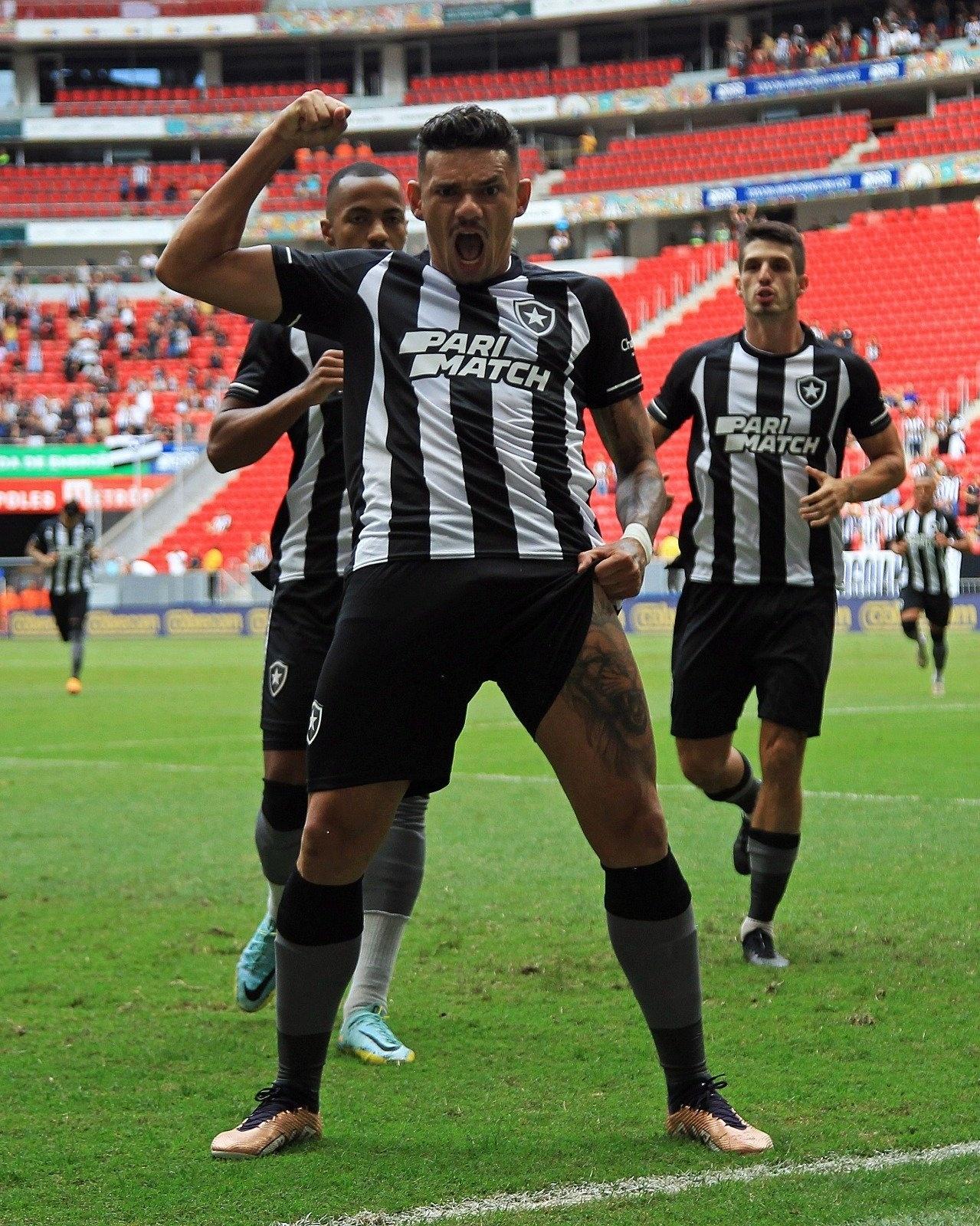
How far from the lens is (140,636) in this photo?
35.0 m

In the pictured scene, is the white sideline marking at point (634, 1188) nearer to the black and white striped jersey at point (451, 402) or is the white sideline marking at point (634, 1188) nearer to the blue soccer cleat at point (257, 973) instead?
the black and white striped jersey at point (451, 402)

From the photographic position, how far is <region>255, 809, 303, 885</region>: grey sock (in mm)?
5141

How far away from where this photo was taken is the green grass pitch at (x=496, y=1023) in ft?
11.3

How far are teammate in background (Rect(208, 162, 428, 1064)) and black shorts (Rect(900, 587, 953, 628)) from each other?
1312cm

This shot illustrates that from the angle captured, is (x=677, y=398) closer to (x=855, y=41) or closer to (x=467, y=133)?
(x=467, y=133)

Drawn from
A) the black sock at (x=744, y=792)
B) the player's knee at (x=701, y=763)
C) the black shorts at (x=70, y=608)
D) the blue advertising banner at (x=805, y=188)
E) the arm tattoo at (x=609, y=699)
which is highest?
the blue advertising banner at (x=805, y=188)

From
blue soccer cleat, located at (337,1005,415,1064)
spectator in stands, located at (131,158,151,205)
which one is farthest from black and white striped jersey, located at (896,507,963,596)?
spectator in stands, located at (131,158,151,205)

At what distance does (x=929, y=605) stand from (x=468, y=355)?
14.7 metres

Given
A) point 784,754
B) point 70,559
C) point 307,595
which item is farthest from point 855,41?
point 307,595

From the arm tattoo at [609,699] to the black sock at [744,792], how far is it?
9.33 ft

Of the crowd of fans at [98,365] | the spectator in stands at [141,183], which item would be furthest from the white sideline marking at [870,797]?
the spectator in stands at [141,183]

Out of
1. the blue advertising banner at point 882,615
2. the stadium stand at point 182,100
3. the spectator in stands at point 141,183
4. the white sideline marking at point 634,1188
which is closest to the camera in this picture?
the white sideline marking at point 634,1188

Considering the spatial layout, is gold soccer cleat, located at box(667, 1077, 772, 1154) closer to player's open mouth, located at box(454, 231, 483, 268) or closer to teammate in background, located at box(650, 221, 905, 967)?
player's open mouth, located at box(454, 231, 483, 268)

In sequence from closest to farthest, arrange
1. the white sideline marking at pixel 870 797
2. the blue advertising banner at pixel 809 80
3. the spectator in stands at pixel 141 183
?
1. the white sideline marking at pixel 870 797
2. the blue advertising banner at pixel 809 80
3. the spectator in stands at pixel 141 183
